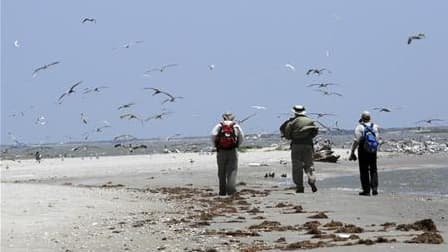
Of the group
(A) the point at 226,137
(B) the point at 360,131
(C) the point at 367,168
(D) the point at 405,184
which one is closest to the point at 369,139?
(B) the point at 360,131

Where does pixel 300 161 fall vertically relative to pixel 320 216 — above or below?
above

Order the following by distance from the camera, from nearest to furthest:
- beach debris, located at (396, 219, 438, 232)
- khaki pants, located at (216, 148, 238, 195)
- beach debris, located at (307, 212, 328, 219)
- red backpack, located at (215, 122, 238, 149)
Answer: beach debris, located at (396, 219, 438, 232) < beach debris, located at (307, 212, 328, 219) < red backpack, located at (215, 122, 238, 149) < khaki pants, located at (216, 148, 238, 195)

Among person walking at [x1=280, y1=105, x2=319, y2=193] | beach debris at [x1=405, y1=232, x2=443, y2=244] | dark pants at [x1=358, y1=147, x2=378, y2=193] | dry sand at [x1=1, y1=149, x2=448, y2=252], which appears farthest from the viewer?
person walking at [x1=280, y1=105, x2=319, y2=193]

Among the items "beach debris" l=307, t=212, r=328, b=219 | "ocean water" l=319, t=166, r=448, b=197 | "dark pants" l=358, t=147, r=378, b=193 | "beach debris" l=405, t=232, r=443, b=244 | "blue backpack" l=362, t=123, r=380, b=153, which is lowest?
"beach debris" l=405, t=232, r=443, b=244

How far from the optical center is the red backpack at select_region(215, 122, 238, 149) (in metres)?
17.2

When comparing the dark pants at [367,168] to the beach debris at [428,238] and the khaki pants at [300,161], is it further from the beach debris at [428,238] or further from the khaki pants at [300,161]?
the beach debris at [428,238]

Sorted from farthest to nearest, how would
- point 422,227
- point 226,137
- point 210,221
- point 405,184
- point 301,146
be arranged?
point 405,184
point 226,137
point 301,146
point 210,221
point 422,227

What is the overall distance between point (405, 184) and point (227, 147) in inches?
229

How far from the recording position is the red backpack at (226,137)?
17.2 m

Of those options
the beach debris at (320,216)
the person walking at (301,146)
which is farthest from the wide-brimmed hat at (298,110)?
the beach debris at (320,216)

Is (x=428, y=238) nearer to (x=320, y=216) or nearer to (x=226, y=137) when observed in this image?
(x=320, y=216)

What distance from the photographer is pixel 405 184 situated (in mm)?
20578

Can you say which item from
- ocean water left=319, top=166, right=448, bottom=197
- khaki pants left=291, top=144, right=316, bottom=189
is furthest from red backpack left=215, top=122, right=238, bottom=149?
ocean water left=319, top=166, right=448, bottom=197

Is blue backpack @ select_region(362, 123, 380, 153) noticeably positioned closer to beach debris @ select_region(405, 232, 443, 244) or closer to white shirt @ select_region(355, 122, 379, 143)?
white shirt @ select_region(355, 122, 379, 143)
